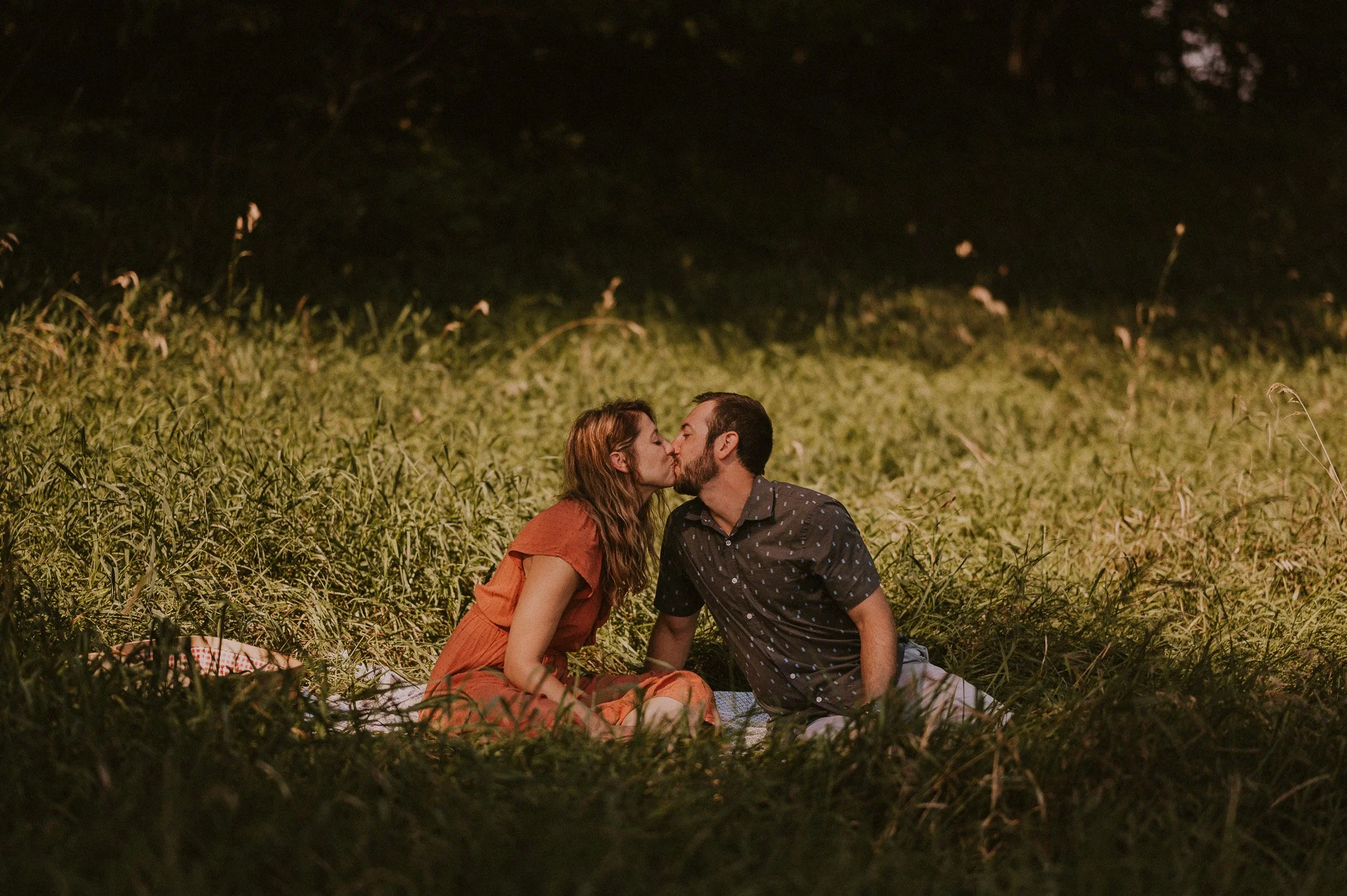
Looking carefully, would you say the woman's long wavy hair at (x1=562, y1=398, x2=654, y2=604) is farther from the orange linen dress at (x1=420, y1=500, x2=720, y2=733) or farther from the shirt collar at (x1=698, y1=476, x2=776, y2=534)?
the shirt collar at (x1=698, y1=476, x2=776, y2=534)

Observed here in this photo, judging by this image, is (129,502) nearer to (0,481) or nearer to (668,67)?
(0,481)

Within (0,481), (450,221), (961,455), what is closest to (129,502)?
(0,481)

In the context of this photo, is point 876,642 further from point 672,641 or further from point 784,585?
point 672,641

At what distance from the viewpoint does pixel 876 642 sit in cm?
301

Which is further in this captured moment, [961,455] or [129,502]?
[961,455]

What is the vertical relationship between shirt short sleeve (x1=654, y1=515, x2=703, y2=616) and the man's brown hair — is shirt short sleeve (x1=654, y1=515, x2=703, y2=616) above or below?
below

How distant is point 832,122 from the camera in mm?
13219

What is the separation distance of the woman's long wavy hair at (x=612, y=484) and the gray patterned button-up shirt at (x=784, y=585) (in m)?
0.16

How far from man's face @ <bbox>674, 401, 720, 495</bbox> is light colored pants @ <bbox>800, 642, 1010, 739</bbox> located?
2.25 feet

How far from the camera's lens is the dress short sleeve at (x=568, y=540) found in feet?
9.93

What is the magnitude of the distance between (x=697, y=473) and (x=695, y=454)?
0.17 ft

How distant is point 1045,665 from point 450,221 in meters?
7.16

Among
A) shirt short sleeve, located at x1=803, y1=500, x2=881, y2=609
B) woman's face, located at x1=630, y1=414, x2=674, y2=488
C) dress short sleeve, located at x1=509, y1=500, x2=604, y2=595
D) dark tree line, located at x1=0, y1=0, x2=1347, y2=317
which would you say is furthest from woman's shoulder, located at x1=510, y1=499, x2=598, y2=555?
dark tree line, located at x1=0, y1=0, x2=1347, y2=317

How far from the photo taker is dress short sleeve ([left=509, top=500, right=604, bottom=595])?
303 centimetres
